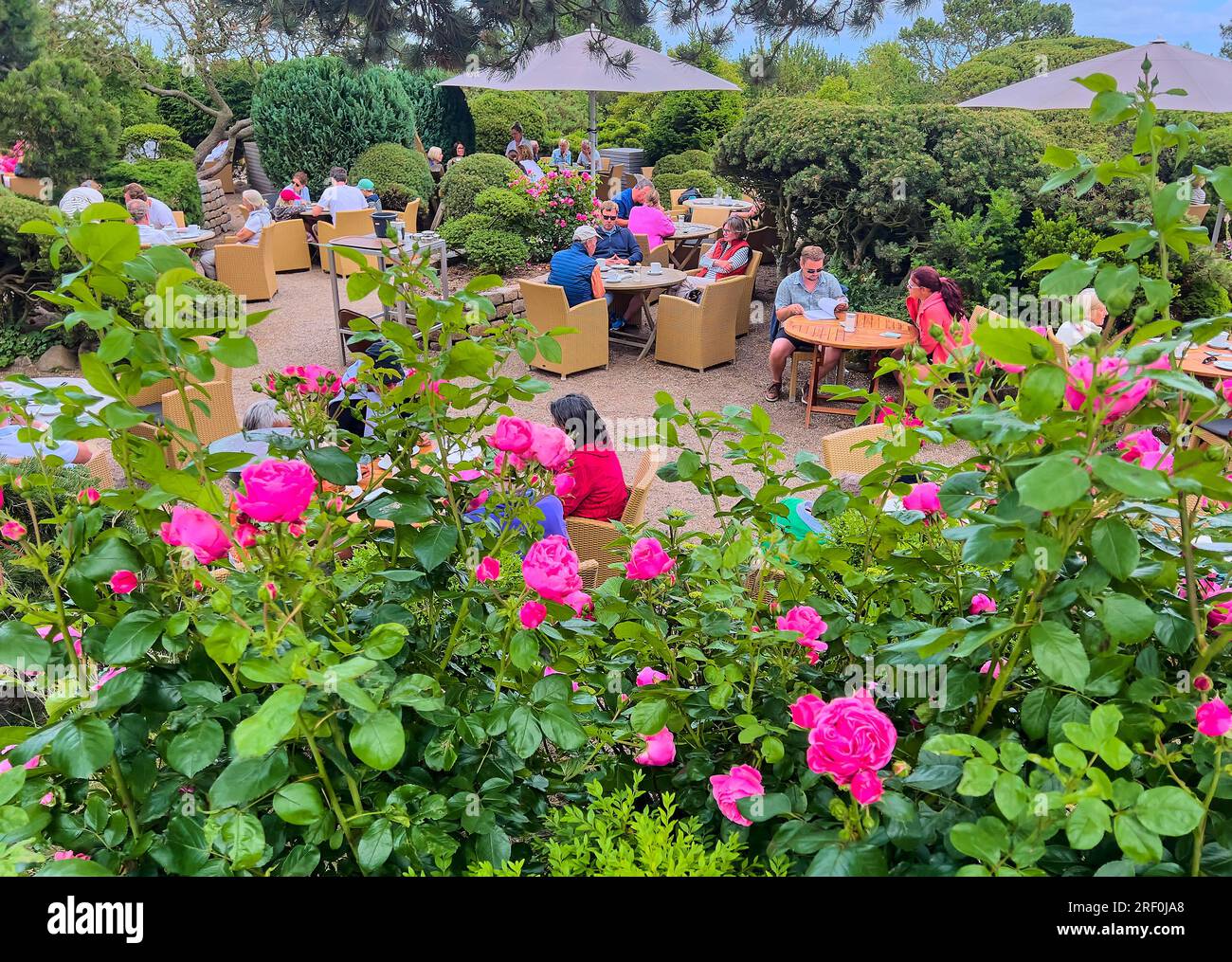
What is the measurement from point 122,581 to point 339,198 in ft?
36.8

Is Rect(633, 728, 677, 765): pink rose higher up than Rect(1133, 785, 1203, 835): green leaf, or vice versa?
Rect(1133, 785, 1203, 835): green leaf

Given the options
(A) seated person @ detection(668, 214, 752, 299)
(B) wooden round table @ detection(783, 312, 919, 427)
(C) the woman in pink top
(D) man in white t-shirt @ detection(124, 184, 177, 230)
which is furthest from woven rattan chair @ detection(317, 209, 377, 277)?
(B) wooden round table @ detection(783, 312, 919, 427)

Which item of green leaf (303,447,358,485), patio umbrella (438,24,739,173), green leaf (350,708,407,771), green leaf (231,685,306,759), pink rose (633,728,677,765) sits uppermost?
patio umbrella (438,24,739,173)

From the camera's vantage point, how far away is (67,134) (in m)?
11.7

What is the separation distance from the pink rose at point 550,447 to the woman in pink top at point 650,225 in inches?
378

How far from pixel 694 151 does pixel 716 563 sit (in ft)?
55.3

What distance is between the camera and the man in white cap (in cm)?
805

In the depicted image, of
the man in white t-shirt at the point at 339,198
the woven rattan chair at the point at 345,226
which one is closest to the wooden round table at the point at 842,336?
the woven rattan chair at the point at 345,226

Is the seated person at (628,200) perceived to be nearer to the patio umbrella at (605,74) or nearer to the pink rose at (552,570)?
the patio umbrella at (605,74)

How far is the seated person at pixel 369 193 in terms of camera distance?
12.1m

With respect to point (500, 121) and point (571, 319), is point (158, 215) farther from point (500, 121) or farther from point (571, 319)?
point (500, 121)

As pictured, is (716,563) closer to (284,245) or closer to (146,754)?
(146,754)

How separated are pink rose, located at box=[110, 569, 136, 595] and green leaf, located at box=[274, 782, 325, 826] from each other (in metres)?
0.32

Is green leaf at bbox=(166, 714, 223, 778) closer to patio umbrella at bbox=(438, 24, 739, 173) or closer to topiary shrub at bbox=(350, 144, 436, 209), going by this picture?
patio umbrella at bbox=(438, 24, 739, 173)
